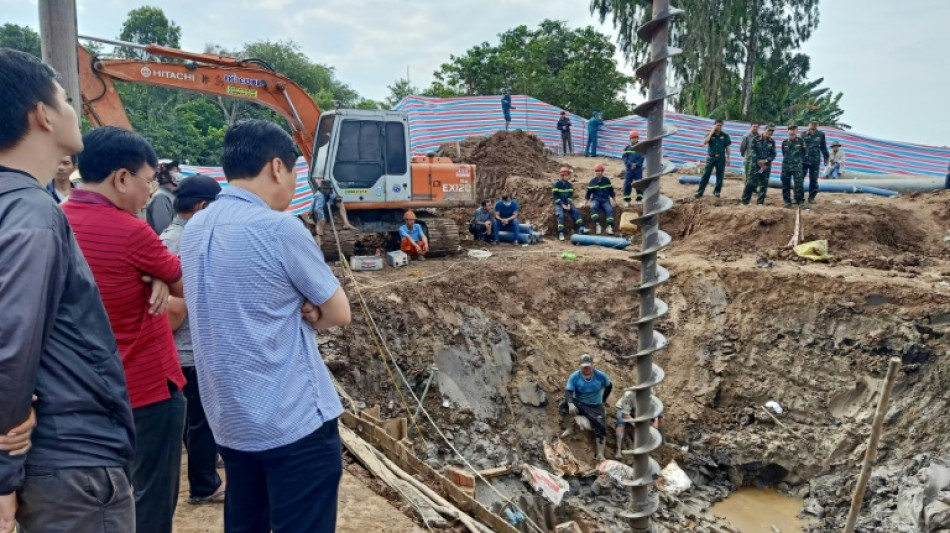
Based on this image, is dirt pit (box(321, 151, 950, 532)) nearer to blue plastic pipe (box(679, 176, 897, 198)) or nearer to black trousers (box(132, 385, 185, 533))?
blue plastic pipe (box(679, 176, 897, 198))

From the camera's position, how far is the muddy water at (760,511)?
7730 mm

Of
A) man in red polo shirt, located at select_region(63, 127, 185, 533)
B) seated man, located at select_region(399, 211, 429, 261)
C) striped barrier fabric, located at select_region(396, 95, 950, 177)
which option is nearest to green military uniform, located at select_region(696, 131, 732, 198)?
striped barrier fabric, located at select_region(396, 95, 950, 177)

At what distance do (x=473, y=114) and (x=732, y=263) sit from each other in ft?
33.2

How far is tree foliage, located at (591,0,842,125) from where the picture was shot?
24172 millimetres

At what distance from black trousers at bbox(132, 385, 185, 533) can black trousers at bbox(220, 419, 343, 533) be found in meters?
0.56

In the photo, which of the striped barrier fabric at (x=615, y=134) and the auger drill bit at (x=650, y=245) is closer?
the auger drill bit at (x=650, y=245)

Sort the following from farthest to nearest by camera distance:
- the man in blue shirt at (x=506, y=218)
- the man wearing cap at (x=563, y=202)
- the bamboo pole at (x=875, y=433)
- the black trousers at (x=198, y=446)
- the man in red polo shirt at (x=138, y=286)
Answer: the man wearing cap at (x=563, y=202)
the man in blue shirt at (x=506, y=218)
the black trousers at (x=198, y=446)
the bamboo pole at (x=875, y=433)
the man in red polo shirt at (x=138, y=286)

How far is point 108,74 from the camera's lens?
7867 mm

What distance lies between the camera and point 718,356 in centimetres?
947

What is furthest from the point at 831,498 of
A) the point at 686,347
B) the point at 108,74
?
the point at 108,74

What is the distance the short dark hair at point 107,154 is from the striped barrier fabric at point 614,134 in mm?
14073

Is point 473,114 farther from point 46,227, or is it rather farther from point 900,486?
point 46,227

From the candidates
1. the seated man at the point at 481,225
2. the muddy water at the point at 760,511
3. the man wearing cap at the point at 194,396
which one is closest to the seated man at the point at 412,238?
the seated man at the point at 481,225

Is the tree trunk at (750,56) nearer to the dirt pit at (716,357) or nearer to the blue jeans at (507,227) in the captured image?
the dirt pit at (716,357)
